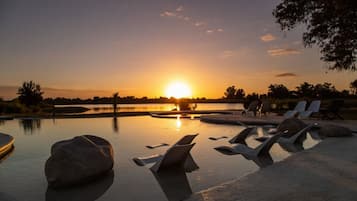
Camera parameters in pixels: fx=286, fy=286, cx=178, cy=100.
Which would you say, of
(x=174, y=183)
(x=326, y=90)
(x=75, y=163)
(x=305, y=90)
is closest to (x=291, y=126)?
(x=174, y=183)

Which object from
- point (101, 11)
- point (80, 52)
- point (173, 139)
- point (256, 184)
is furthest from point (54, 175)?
point (80, 52)

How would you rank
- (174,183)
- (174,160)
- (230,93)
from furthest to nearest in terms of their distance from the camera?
(230,93)
(174,160)
(174,183)

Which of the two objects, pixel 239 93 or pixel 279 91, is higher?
pixel 279 91

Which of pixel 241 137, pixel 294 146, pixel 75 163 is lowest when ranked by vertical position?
pixel 294 146

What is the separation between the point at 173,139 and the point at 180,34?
6.86 m

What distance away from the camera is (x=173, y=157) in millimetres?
4355

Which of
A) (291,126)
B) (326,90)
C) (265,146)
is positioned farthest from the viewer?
(326,90)

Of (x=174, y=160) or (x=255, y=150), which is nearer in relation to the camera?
(x=174, y=160)

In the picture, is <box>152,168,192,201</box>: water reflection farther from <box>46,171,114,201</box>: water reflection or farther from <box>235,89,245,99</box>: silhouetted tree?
<box>235,89,245,99</box>: silhouetted tree

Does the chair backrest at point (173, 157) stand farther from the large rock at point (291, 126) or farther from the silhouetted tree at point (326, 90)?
the silhouetted tree at point (326, 90)

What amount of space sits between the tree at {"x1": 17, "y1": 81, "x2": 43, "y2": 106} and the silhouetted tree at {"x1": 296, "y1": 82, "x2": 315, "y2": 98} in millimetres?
27601

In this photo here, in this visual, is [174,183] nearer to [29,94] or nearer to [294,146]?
[294,146]

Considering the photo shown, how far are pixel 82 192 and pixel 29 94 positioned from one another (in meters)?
23.8

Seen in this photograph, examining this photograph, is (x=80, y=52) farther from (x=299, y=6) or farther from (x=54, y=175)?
(x=54, y=175)
